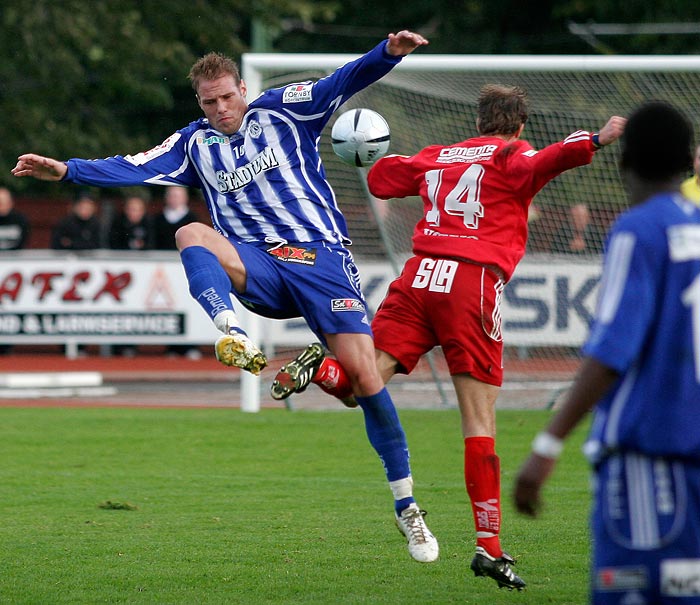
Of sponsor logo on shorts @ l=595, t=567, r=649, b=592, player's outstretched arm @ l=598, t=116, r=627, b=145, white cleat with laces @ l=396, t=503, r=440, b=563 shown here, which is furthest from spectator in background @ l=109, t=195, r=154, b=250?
sponsor logo on shorts @ l=595, t=567, r=649, b=592

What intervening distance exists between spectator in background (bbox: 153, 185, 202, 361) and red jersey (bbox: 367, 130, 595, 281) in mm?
11646

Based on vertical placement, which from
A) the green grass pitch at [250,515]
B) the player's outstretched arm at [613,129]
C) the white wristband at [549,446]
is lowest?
the green grass pitch at [250,515]

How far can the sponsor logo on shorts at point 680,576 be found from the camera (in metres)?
3.32

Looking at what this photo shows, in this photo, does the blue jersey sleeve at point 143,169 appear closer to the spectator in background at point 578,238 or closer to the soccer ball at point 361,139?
the soccer ball at point 361,139

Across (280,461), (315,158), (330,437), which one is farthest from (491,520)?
(330,437)

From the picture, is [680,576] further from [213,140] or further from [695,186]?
[695,186]

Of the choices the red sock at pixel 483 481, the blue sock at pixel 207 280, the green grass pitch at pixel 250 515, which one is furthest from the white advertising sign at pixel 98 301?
the red sock at pixel 483 481

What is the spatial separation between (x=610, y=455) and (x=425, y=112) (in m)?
10.9

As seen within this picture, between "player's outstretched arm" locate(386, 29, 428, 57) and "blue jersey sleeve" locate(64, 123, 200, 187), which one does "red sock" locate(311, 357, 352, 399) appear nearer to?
"blue jersey sleeve" locate(64, 123, 200, 187)

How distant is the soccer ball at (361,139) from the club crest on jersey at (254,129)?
2.00 feet

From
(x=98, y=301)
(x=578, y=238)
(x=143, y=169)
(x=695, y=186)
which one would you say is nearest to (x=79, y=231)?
(x=98, y=301)

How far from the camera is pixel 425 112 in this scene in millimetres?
14078

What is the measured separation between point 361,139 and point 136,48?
647 inches

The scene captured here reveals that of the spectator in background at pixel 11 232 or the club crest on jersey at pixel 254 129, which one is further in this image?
the spectator in background at pixel 11 232
